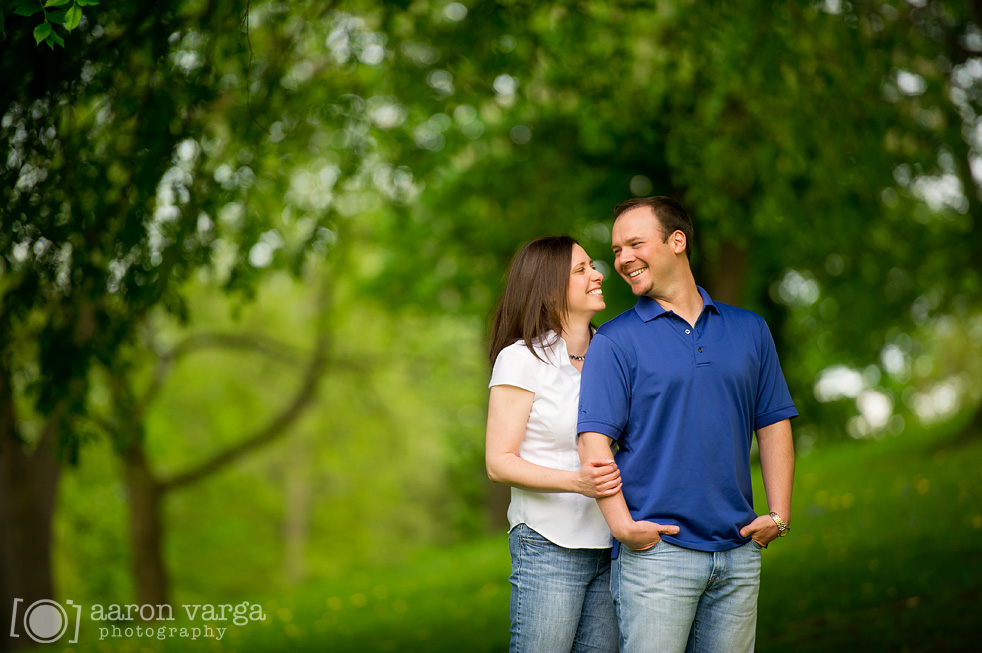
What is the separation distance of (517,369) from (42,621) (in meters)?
11.0

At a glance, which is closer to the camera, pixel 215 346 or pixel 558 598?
pixel 558 598

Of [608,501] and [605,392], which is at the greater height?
[605,392]

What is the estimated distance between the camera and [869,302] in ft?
46.2

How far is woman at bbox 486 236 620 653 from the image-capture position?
2.96 m

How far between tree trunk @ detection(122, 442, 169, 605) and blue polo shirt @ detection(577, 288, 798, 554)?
479 inches

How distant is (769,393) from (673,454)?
1.59 ft

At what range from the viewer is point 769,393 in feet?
9.91

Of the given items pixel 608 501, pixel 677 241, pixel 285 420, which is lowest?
pixel 285 420

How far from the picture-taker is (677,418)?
9.16 feet

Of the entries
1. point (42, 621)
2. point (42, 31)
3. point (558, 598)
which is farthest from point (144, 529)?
point (558, 598)

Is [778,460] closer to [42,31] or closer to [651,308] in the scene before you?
[651,308]

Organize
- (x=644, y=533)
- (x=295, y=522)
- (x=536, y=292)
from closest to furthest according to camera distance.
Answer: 1. (x=644, y=533)
2. (x=536, y=292)
3. (x=295, y=522)

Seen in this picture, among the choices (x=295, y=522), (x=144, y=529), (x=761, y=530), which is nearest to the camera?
(x=761, y=530)

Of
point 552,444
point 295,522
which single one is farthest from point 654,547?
point 295,522
